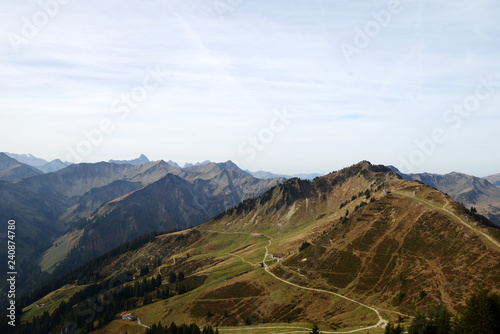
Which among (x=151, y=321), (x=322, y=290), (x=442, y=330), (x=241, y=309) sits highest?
(x=442, y=330)

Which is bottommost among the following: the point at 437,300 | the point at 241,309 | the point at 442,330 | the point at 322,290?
the point at 241,309

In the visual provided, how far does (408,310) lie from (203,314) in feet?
358

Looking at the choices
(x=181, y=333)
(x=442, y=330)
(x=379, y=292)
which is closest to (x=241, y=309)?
(x=181, y=333)

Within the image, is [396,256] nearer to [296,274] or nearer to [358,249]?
[358,249]

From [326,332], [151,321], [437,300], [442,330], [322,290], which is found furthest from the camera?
[151,321]

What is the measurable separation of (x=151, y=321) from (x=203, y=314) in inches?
1381

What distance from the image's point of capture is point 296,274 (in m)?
181

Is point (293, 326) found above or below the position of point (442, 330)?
below

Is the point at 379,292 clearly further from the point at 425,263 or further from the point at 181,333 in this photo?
the point at 181,333

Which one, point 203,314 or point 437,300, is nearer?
point 437,300

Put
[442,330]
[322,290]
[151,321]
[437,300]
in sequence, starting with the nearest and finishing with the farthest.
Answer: [442,330] → [437,300] → [322,290] → [151,321]

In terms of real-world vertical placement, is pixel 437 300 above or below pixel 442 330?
below

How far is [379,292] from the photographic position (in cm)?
14538

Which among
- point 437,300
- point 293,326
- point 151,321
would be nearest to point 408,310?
point 437,300
